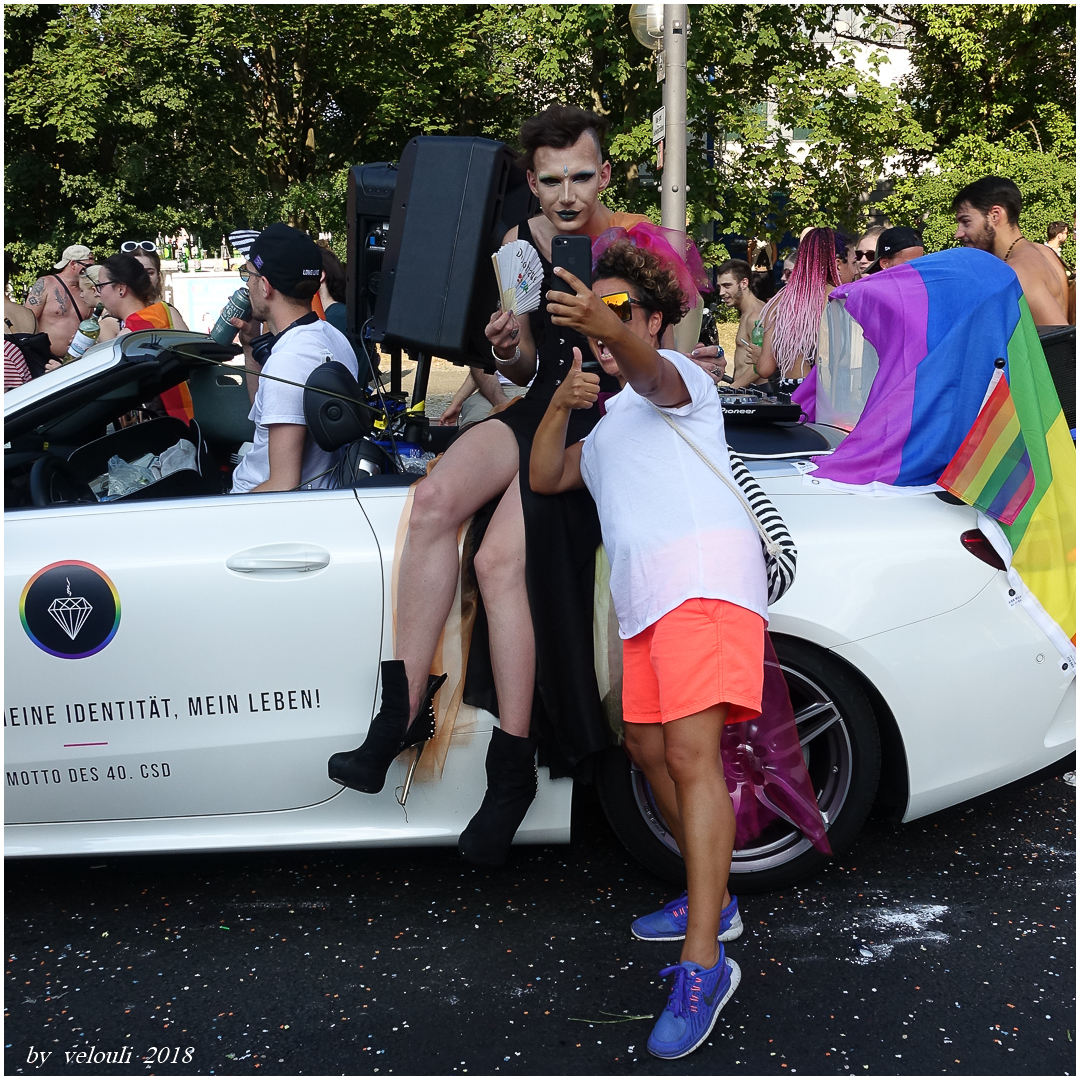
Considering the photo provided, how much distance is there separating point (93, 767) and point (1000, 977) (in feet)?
7.40

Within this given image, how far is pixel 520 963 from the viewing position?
282cm

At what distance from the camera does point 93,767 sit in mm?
2910

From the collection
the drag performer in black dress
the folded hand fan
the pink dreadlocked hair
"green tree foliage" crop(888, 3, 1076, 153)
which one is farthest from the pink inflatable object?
"green tree foliage" crop(888, 3, 1076, 153)

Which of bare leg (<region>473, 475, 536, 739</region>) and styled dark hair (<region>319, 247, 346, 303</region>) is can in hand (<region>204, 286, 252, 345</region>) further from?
bare leg (<region>473, 475, 536, 739</region>)

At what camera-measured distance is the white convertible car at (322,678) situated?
2855 millimetres

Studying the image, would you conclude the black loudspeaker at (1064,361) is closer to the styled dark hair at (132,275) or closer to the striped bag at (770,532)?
the striped bag at (770,532)

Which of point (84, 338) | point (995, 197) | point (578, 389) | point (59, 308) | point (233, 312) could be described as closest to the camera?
point (578, 389)

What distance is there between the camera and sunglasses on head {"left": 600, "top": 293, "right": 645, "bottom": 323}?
253 cm

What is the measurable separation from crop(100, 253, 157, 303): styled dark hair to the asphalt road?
3386 mm

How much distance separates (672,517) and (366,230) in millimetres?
2135

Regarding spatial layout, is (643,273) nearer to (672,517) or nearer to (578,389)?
(578,389)

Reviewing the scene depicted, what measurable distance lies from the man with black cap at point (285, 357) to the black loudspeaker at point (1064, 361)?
2.39 m

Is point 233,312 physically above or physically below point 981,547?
above

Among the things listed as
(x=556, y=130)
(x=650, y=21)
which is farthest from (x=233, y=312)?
(x=650, y=21)
